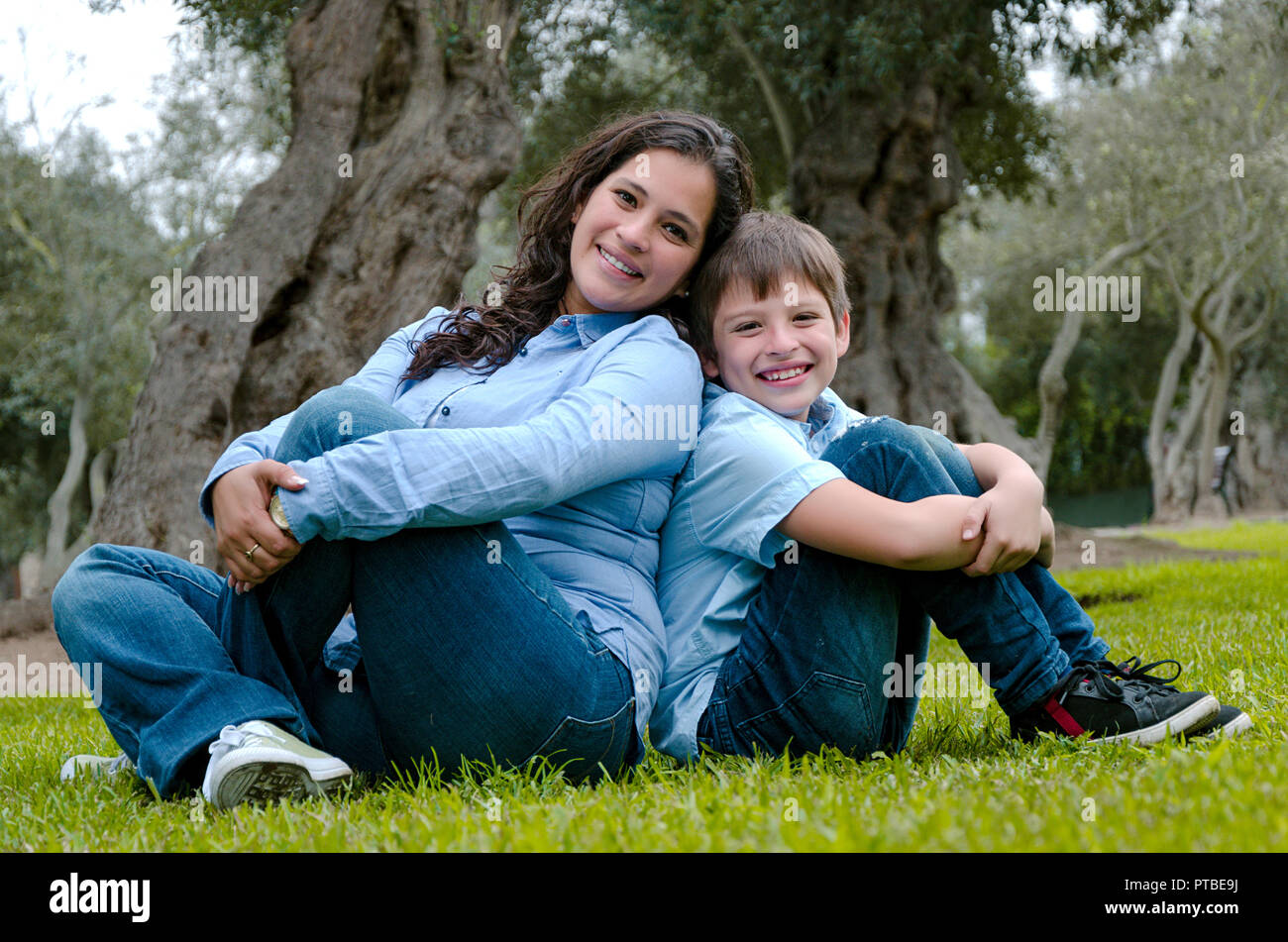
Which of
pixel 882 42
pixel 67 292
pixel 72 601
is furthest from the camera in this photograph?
pixel 67 292

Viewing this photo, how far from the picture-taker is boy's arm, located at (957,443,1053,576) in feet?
7.32

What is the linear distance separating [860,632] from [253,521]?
4.02 ft

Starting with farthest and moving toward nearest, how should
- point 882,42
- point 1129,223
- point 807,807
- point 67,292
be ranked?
1. point 1129,223
2. point 67,292
3. point 882,42
4. point 807,807

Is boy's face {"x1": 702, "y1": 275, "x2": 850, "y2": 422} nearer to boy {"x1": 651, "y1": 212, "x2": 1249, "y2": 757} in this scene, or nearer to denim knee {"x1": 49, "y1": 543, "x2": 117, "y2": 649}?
boy {"x1": 651, "y1": 212, "x2": 1249, "y2": 757}

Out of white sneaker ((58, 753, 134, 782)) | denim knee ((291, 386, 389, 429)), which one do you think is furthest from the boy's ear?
white sneaker ((58, 753, 134, 782))

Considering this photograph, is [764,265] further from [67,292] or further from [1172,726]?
[67,292]

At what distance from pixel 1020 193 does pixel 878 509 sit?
12.7 meters

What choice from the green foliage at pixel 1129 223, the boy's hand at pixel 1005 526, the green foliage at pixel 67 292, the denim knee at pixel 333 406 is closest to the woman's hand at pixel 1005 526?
the boy's hand at pixel 1005 526

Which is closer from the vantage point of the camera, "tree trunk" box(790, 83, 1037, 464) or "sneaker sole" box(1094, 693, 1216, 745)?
"sneaker sole" box(1094, 693, 1216, 745)

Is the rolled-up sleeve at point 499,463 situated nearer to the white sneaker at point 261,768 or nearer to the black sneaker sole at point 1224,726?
the white sneaker at point 261,768

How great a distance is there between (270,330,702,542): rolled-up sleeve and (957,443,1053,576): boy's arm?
2.14 feet

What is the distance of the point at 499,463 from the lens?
2113mm

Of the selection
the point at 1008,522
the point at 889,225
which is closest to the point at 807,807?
the point at 1008,522
